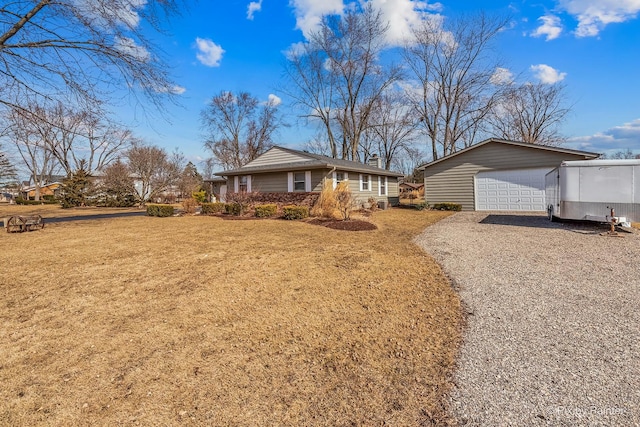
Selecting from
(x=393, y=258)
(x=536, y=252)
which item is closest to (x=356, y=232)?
(x=393, y=258)

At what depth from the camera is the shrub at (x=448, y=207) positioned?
1602 centimetres

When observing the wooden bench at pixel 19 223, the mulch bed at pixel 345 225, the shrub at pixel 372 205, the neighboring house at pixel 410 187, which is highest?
the neighboring house at pixel 410 187

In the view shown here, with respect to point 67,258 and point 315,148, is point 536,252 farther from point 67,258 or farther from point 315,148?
point 315,148

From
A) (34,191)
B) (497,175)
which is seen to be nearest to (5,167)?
(497,175)

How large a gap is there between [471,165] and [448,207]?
2559 millimetres

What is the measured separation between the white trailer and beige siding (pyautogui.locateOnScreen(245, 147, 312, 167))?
11451mm

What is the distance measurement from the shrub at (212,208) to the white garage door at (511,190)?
13.9 meters

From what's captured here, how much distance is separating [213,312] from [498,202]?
16.0 meters

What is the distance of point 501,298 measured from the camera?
392 centimetres

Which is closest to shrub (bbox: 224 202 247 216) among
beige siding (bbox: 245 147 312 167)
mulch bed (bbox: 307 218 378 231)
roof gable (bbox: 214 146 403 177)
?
roof gable (bbox: 214 146 403 177)

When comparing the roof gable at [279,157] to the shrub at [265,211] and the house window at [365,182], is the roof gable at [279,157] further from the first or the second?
the shrub at [265,211]

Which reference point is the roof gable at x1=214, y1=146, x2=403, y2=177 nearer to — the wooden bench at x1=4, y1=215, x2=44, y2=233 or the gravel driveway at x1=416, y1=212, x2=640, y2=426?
the wooden bench at x1=4, y1=215, x2=44, y2=233

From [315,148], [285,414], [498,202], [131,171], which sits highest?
[315,148]

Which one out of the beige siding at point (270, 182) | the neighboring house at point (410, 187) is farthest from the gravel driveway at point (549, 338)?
the neighboring house at point (410, 187)
